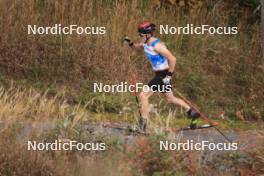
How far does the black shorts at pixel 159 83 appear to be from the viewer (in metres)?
11.3

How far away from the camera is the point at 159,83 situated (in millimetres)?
11500

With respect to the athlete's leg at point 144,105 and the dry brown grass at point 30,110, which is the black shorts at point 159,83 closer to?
the athlete's leg at point 144,105

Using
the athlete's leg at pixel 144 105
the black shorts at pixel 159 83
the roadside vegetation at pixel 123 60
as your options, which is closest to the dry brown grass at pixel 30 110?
the roadside vegetation at pixel 123 60

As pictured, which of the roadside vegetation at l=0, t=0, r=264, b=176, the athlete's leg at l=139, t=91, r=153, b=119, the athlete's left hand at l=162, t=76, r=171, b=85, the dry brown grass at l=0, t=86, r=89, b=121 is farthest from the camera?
the roadside vegetation at l=0, t=0, r=264, b=176

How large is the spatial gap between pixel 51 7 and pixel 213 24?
3.42 metres

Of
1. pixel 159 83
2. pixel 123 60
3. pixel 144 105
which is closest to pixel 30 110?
pixel 144 105

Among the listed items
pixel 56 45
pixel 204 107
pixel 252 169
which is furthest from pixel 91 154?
pixel 56 45

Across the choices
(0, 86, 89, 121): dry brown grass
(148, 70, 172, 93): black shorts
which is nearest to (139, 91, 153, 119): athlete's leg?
(148, 70, 172, 93): black shorts

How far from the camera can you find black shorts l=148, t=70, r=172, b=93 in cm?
1130

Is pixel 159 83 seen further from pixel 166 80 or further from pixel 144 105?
pixel 144 105

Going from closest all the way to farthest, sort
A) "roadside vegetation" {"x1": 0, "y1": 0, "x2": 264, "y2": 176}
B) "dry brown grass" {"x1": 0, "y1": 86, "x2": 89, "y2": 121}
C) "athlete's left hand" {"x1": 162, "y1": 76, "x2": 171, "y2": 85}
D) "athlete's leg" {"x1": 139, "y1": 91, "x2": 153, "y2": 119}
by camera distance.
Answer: "dry brown grass" {"x1": 0, "y1": 86, "x2": 89, "y2": 121} → "athlete's left hand" {"x1": 162, "y1": 76, "x2": 171, "y2": 85} → "athlete's leg" {"x1": 139, "y1": 91, "x2": 153, "y2": 119} → "roadside vegetation" {"x1": 0, "y1": 0, "x2": 264, "y2": 176}

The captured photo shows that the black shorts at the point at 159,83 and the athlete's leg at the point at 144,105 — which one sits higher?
the black shorts at the point at 159,83

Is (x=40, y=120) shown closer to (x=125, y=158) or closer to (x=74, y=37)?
(x=125, y=158)

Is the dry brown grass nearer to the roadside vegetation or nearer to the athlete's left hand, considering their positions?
the roadside vegetation
